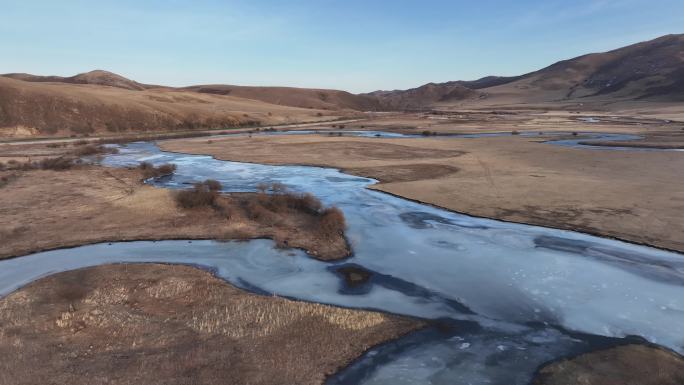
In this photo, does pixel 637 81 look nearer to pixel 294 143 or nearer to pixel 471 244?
pixel 294 143

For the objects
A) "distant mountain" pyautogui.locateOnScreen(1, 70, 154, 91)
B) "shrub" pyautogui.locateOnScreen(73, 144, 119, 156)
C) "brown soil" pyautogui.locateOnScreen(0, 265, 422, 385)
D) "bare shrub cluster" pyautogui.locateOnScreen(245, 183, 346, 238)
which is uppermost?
"distant mountain" pyautogui.locateOnScreen(1, 70, 154, 91)

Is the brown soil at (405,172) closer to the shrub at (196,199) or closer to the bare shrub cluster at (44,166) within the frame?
the shrub at (196,199)

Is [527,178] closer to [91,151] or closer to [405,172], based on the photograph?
[405,172]

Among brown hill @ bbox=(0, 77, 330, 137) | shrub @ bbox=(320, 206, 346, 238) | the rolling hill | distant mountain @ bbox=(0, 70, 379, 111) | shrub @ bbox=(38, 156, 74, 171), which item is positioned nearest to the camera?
shrub @ bbox=(320, 206, 346, 238)

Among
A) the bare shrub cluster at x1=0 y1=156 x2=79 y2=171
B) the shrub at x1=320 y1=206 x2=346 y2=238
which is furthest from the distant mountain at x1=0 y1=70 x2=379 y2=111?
the shrub at x1=320 y1=206 x2=346 y2=238

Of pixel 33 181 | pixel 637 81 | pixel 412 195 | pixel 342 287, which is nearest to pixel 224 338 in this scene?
pixel 342 287

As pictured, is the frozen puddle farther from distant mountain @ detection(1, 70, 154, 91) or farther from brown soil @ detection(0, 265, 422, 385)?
distant mountain @ detection(1, 70, 154, 91)

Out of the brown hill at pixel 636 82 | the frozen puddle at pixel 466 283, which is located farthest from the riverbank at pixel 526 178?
the brown hill at pixel 636 82

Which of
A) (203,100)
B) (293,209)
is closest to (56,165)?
(293,209)
